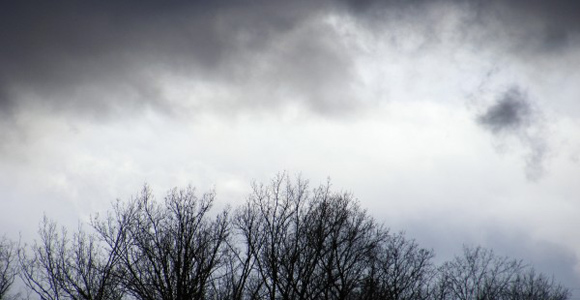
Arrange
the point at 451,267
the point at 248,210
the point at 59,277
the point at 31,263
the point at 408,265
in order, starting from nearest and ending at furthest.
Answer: the point at 59,277, the point at 31,263, the point at 248,210, the point at 408,265, the point at 451,267

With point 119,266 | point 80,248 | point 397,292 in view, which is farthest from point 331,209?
point 80,248

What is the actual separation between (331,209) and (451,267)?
22.0 m

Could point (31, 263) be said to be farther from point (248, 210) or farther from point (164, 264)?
point (248, 210)

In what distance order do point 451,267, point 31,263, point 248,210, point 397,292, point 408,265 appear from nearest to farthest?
point 31,263
point 248,210
point 397,292
point 408,265
point 451,267

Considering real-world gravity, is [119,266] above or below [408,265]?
below

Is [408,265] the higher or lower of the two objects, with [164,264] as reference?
higher

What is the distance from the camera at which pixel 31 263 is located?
2656 cm

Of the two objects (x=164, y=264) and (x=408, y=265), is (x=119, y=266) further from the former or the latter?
(x=408, y=265)

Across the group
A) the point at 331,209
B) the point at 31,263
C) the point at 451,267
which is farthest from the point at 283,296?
the point at 451,267

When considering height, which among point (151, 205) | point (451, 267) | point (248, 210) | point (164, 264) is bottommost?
point (164, 264)

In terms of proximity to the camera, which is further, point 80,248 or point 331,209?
point 331,209

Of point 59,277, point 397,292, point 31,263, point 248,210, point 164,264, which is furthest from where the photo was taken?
point 397,292

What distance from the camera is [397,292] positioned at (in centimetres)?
3188

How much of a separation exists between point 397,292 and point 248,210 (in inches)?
503
